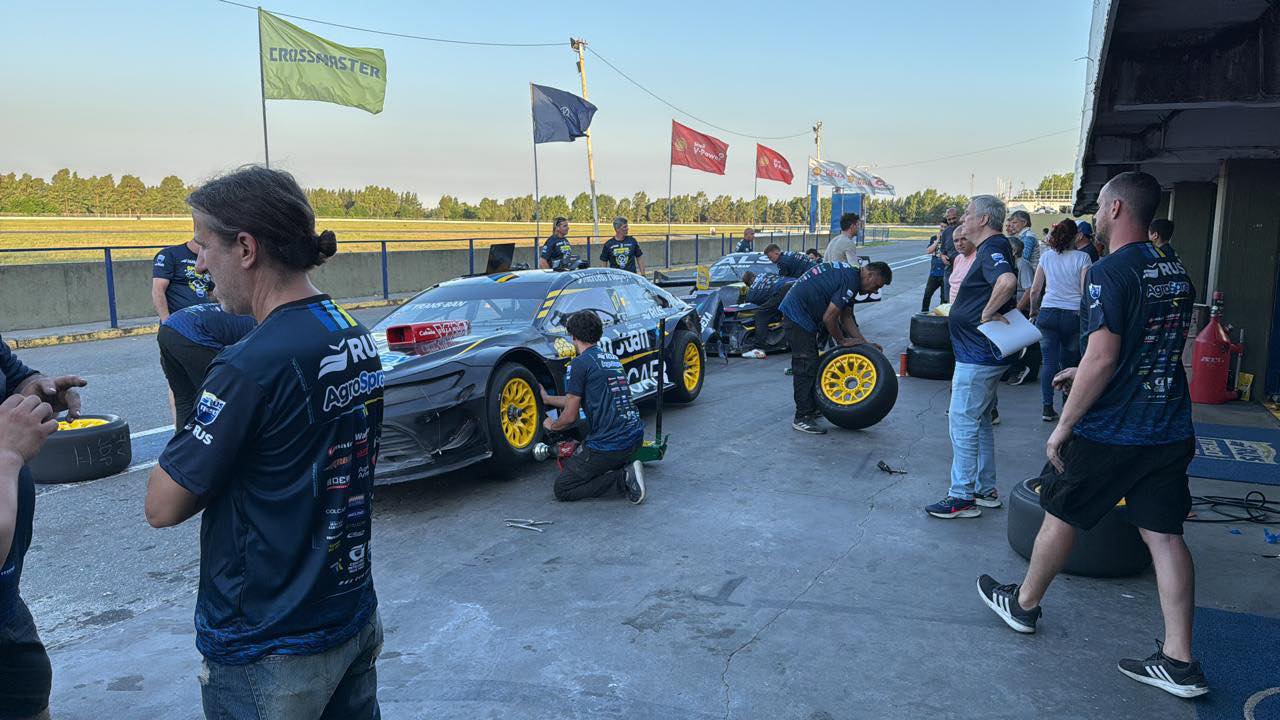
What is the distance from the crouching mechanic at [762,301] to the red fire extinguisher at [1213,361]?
495 cm

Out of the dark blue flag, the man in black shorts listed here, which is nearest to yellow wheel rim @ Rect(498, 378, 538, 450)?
the man in black shorts

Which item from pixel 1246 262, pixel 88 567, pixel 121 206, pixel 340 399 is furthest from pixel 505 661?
pixel 121 206

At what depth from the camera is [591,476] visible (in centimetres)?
571

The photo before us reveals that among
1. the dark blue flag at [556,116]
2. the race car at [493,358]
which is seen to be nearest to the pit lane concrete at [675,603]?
the race car at [493,358]

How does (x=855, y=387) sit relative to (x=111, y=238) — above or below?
below

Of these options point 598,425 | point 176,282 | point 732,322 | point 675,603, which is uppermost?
point 176,282

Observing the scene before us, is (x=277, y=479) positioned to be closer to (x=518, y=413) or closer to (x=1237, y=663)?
(x=1237, y=663)

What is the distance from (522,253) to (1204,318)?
61.9ft

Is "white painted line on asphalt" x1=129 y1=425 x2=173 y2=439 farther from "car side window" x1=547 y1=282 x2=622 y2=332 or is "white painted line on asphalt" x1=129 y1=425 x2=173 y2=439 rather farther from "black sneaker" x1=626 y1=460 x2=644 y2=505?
"black sneaker" x1=626 y1=460 x2=644 y2=505

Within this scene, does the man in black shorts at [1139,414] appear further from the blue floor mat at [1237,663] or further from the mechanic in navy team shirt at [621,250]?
the mechanic in navy team shirt at [621,250]

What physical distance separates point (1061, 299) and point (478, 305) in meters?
5.20

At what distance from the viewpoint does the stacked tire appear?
1023 cm

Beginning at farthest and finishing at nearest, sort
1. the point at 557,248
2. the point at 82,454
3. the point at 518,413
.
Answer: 1. the point at 557,248
2. the point at 518,413
3. the point at 82,454

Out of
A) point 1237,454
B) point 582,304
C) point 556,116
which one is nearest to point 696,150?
point 556,116
